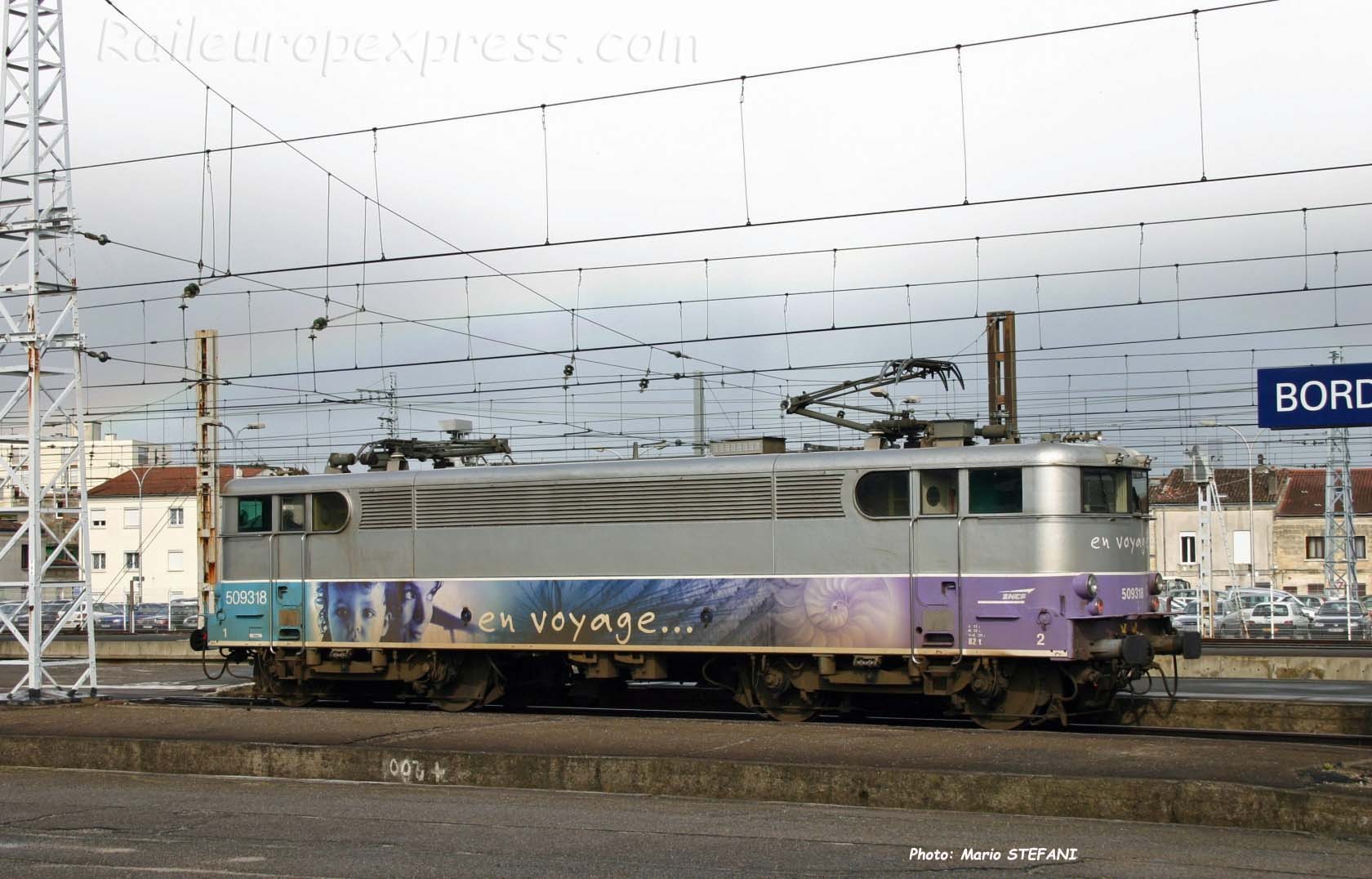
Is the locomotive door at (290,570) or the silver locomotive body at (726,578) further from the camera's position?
the locomotive door at (290,570)

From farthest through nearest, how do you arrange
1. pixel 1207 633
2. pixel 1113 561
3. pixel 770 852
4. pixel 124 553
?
pixel 124 553, pixel 1207 633, pixel 1113 561, pixel 770 852

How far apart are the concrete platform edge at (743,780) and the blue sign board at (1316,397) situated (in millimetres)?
5773

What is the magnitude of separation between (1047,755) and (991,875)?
3936 mm

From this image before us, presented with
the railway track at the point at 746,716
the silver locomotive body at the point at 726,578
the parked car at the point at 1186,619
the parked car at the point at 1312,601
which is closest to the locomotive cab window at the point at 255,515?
the silver locomotive body at the point at 726,578

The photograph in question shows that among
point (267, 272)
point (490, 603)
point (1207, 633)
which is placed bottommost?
point (1207, 633)

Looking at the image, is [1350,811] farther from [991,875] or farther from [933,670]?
[933,670]

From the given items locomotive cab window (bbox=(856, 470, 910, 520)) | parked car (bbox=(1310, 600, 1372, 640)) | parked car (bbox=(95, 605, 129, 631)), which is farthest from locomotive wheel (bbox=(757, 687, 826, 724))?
parked car (bbox=(95, 605, 129, 631))

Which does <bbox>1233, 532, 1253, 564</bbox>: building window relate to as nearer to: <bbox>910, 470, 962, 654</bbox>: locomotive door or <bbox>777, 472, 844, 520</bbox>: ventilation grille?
<bbox>910, 470, 962, 654</bbox>: locomotive door

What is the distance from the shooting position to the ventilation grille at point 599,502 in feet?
56.8

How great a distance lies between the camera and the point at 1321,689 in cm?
2198

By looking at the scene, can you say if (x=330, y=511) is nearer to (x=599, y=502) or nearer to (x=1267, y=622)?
(x=599, y=502)

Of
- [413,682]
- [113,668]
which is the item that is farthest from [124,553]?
[413,682]

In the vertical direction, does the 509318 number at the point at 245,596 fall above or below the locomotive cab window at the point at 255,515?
below

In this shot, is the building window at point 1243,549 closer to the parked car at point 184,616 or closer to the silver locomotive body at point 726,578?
the parked car at point 184,616
